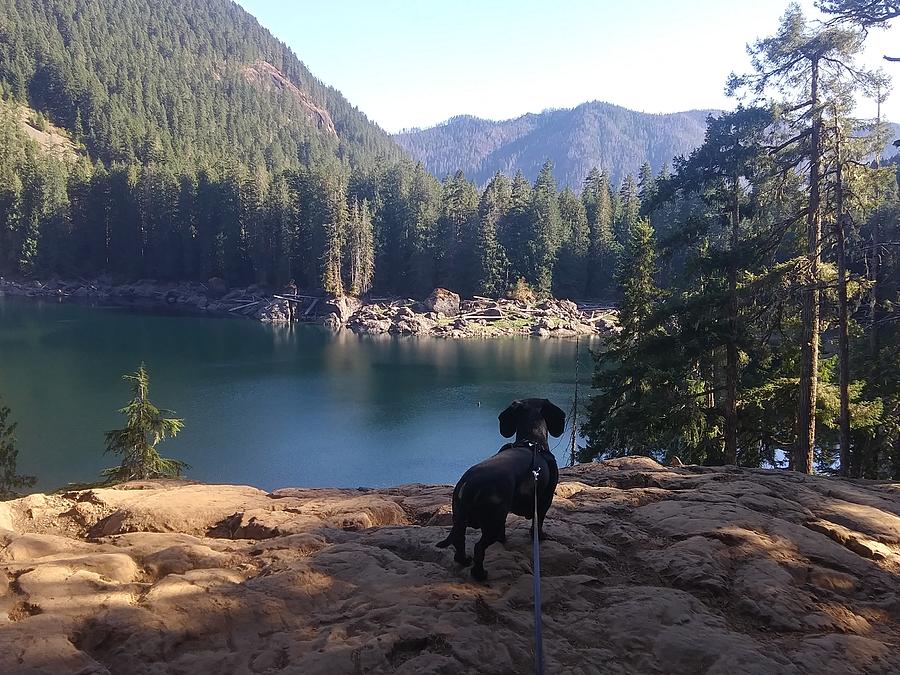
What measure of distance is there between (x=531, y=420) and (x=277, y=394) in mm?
35360

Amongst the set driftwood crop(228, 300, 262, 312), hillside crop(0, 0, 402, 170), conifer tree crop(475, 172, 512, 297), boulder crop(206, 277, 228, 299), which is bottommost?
driftwood crop(228, 300, 262, 312)

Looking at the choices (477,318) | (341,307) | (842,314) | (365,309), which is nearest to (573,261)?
(477,318)

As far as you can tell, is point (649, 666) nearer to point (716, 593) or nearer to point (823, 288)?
point (716, 593)

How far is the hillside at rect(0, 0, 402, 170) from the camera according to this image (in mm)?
117938

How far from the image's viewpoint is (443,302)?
72.1 metres

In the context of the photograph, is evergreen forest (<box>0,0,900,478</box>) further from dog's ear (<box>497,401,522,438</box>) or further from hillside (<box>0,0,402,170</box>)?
dog's ear (<box>497,401,522,438</box>)

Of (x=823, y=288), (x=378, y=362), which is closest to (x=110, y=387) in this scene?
(x=378, y=362)

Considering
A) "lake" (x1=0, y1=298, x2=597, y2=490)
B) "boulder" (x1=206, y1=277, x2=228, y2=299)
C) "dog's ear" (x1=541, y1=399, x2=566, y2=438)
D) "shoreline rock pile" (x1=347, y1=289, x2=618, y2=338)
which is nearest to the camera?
"dog's ear" (x1=541, y1=399, x2=566, y2=438)

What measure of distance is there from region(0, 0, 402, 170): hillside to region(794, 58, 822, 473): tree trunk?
102915mm

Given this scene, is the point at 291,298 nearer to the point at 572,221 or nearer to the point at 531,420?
the point at 572,221

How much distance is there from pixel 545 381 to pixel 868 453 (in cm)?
2628

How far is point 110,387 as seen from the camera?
1427 inches

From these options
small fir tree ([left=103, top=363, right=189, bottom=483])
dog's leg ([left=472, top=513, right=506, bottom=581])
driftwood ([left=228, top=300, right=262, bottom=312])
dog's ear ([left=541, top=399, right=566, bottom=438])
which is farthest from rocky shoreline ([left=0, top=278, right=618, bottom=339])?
dog's leg ([left=472, top=513, right=506, bottom=581])

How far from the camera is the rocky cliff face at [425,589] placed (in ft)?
11.7
